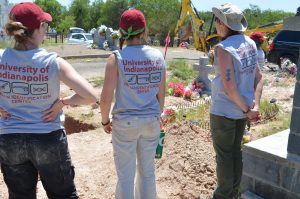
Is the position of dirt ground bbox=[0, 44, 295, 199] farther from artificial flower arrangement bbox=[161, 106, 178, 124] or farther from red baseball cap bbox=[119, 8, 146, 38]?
red baseball cap bbox=[119, 8, 146, 38]

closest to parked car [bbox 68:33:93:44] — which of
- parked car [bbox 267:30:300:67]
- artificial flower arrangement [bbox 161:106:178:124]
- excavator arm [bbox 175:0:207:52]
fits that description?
excavator arm [bbox 175:0:207:52]

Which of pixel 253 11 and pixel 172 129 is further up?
pixel 253 11

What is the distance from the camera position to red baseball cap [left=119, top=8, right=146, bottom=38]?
2689 mm

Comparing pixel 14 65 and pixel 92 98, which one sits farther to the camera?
pixel 92 98

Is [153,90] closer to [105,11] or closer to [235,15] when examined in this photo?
[235,15]

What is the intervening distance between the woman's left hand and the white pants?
50cm

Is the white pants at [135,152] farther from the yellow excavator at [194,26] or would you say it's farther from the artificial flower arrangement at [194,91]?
the yellow excavator at [194,26]

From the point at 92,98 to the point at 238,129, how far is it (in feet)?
4.30

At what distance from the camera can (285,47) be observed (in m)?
14.7

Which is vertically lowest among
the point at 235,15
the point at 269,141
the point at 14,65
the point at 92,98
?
the point at 269,141

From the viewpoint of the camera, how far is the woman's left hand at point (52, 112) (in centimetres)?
240

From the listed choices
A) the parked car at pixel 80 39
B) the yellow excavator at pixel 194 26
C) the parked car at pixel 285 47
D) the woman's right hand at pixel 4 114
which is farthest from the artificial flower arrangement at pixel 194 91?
the parked car at pixel 80 39

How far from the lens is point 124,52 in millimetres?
2684

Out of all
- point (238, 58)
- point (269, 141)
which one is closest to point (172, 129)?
point (269, 141)
